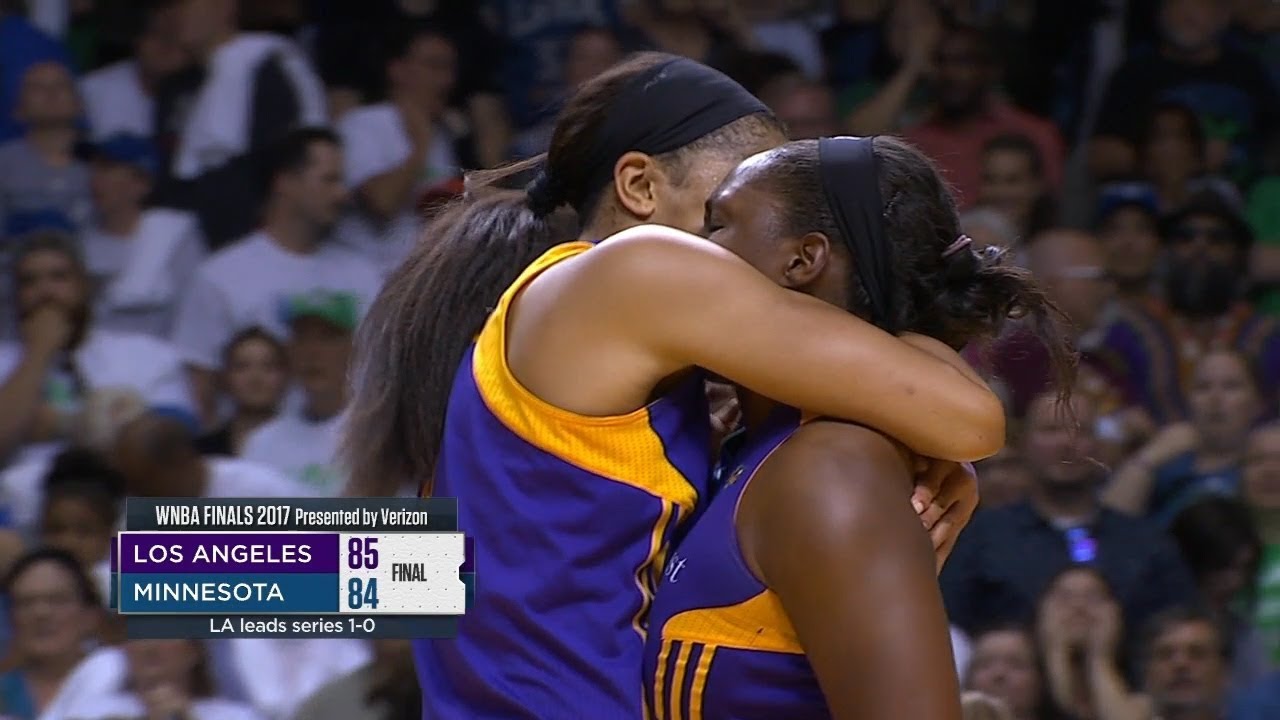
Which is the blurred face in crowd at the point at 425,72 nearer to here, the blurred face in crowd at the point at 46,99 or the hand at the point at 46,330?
the blurred face in crowd at the point at 46,99

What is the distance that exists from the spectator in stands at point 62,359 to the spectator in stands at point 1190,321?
2.21 metres

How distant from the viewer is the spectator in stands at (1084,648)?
142 inches

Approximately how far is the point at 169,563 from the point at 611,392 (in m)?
0.70

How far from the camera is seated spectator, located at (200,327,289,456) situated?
4.13 m

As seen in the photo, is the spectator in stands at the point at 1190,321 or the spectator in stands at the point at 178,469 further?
the spectator in stands at the point at 1190,321

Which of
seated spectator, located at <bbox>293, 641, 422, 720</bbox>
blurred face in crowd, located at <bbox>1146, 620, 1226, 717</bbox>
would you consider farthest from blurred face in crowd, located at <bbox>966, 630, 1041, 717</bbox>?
seated spectator, located at <bbox>293, 641, 422, 720</bbox>

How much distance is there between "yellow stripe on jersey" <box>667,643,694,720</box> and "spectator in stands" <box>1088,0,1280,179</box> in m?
3.61

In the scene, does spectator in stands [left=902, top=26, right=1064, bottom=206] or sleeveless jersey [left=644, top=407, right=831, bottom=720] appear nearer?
sleeveless jersey [left=644, top=407, right=831, bottom=720]

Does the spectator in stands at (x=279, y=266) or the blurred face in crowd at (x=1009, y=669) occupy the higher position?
the spectator in stands at (x=279, y=266)

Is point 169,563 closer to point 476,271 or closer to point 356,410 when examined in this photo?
point 356,410

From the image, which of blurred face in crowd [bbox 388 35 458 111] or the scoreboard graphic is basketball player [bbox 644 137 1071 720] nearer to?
the scoreboard graphic

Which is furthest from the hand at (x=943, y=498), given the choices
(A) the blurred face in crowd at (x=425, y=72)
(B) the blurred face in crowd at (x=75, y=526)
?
(A) the blurred face in crowd at (x=425, y=72)

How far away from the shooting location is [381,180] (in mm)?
4766

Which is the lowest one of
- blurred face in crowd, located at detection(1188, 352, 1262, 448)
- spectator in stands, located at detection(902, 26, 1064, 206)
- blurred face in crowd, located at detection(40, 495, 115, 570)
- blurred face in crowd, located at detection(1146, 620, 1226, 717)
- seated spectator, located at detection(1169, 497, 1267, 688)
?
blurred face in crowd, located at detection(1146, 620, 1226, 717)
